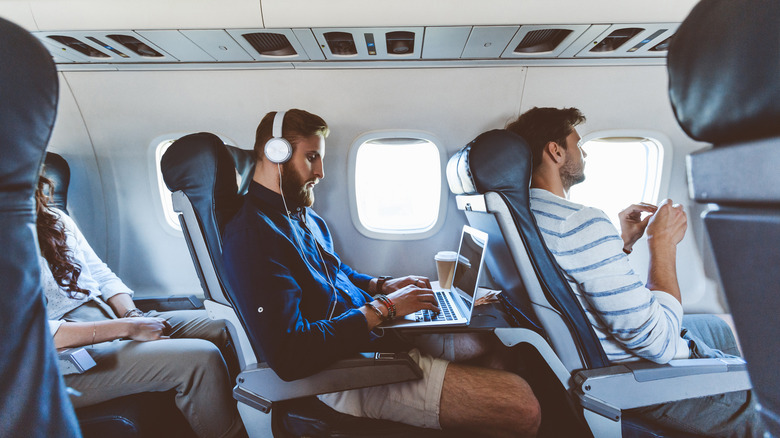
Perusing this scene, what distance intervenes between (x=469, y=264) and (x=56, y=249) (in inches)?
85.6

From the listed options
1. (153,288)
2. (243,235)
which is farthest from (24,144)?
(153,288)

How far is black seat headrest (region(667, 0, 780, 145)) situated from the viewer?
406mm

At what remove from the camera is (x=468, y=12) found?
1.85 m

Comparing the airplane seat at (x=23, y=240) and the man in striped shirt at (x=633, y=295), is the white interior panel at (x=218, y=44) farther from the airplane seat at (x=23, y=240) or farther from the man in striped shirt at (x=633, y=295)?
the man in striped shirt at (x=633, y=295)

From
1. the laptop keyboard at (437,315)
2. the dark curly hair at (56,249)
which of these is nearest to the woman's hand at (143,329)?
the dark curly hair at (56,249)

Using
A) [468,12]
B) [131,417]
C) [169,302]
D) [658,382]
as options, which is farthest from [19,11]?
[658,382]

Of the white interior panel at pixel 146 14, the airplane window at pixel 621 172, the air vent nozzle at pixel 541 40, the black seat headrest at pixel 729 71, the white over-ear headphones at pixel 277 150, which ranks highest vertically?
the white interior panel at pixel 146 14

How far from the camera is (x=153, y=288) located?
3.13 m

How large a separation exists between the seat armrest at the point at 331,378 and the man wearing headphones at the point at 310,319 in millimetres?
50

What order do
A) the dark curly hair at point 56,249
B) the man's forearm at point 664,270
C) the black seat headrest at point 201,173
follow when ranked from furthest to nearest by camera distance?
the dark curly hair at point 56,249 < the man's forearm at point 664,270 < the black seat headrest at point 201,173

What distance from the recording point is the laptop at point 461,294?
1534 millimetres

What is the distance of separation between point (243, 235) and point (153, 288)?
2432mm

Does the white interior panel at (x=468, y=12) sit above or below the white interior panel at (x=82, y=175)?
above

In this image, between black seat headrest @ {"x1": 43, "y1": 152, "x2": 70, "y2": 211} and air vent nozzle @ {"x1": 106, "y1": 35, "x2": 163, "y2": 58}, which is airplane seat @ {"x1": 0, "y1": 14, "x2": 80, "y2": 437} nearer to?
air vent nozzle @ {"x1": 106, "y1": 35, "x2": 163, "y2": 58}
